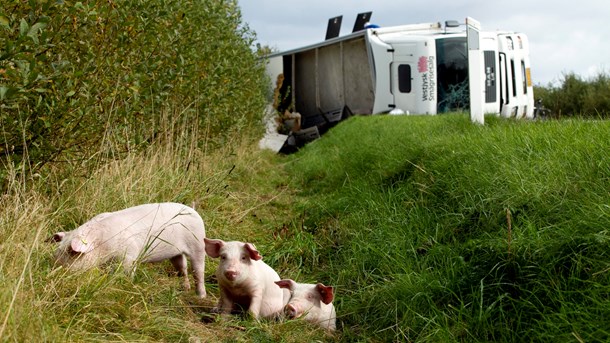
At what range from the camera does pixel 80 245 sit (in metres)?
4.57

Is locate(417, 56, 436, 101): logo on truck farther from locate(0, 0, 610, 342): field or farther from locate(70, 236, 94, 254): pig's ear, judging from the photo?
locate(70, 236, 94, 254): pig's ear

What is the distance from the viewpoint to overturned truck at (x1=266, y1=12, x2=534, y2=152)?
20.0 m

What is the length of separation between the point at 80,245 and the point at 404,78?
16817mm

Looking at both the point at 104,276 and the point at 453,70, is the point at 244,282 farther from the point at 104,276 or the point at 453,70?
the point at 453,70

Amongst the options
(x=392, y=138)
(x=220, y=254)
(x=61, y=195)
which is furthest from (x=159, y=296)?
(x=392, y=138)

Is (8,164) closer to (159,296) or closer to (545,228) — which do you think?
(159,296)

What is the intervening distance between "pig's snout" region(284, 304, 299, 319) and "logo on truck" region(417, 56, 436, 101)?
15704mm

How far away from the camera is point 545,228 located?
15.3ft

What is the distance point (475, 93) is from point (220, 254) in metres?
7.55

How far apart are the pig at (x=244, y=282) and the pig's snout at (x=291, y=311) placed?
0.09 meters

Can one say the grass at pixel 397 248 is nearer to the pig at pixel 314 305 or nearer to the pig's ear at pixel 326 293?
the pig at pixel 314 305

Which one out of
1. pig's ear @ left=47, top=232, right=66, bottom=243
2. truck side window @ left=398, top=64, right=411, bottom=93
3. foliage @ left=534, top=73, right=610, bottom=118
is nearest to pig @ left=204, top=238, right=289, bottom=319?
pig's ear @ left=47, top=232, right=66, bottom=243

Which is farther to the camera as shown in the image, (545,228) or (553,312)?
(545,228)

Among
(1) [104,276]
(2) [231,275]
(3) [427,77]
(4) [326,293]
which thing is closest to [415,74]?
(3) [427,77]
